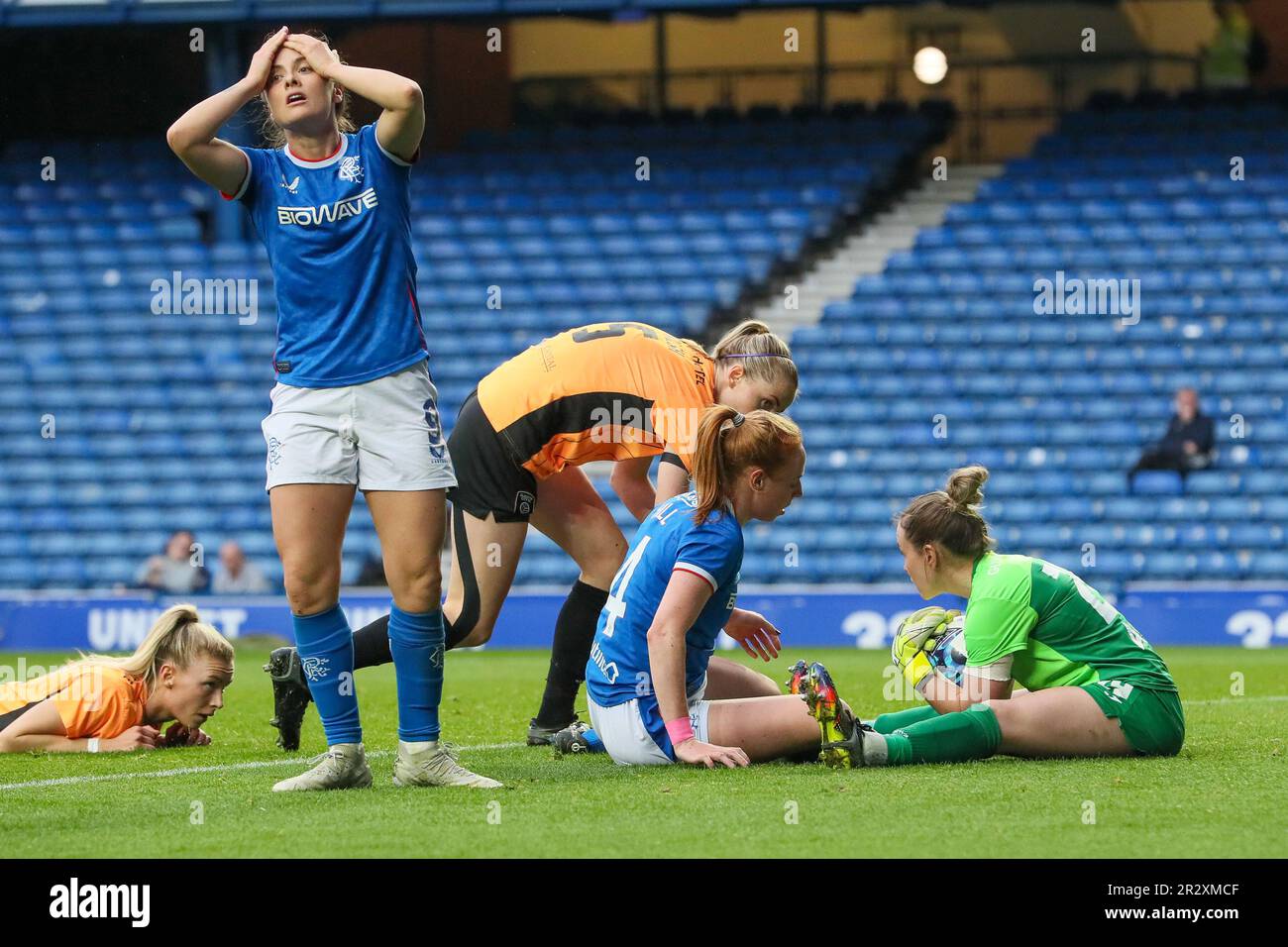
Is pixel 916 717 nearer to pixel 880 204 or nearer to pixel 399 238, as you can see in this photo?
pixel 399 238

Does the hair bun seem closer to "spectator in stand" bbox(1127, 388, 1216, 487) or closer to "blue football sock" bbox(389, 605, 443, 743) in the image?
"blue football sock" bbox(389, 605, 443, 743)

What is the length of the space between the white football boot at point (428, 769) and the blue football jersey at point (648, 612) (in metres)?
0.51

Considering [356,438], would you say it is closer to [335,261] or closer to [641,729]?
[335,261]

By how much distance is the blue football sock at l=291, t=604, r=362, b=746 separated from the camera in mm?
4555

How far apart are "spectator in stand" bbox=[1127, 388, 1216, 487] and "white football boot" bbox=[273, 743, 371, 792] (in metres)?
11.1

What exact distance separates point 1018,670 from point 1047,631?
181 millimetres

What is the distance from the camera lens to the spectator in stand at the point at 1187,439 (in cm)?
1430

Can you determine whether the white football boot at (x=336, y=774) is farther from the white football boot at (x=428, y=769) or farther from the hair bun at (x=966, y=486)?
the hair bun at (x=966, y=486)

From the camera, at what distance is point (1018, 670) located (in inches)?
197

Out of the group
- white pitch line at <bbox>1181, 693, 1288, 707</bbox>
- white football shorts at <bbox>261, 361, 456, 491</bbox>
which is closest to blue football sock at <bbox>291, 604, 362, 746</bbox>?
white football shorts at <bbox>261, 361, 456, 491</bbox>

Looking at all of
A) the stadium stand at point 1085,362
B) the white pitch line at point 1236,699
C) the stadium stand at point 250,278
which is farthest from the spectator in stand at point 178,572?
the white pitch line at point 1236,699

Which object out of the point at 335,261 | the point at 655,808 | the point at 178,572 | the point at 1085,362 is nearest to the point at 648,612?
the point at 655,808

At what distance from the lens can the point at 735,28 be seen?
1972 cm
